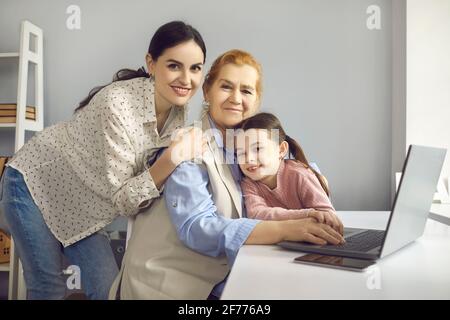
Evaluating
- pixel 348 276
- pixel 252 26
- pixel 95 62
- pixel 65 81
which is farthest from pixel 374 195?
pixel 65 81

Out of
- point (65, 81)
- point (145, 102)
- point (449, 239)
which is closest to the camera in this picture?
point (449, 239)

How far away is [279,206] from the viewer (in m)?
1.14

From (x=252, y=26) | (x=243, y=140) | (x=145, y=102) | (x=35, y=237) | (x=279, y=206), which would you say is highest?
(x=252, y=26)

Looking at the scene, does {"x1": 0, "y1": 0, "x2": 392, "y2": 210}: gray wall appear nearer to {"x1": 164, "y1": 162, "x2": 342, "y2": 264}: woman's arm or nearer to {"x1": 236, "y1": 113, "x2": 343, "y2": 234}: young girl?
{"x1": 236, "y1": 113, "x2": 343, "y2": 234}: young girl

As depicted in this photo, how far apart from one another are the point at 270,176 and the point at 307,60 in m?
0.65

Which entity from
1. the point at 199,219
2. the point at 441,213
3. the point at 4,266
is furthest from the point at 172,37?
the point at 4,266

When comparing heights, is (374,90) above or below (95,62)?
below

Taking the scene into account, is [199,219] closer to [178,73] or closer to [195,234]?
[195,234]

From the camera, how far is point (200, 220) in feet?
2.95

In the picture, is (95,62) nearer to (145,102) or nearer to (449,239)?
(145,102)

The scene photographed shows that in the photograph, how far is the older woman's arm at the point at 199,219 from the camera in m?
0.87

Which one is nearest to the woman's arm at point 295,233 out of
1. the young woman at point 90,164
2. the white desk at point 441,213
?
the young woman at point 90,164

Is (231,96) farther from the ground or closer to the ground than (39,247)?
farther from the ground
